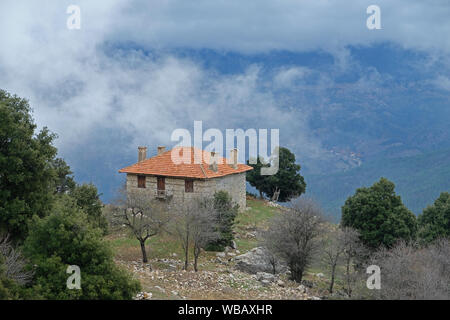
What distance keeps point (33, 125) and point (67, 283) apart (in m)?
10.7

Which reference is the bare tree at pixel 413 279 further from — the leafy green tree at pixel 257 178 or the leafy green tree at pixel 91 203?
the leafy green tree at pixel 257 178

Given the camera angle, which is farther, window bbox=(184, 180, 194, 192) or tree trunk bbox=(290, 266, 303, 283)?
window bbox=(184, 180, 194, 192)

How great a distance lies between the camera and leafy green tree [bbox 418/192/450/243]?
117ft

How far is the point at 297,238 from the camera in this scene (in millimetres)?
27000

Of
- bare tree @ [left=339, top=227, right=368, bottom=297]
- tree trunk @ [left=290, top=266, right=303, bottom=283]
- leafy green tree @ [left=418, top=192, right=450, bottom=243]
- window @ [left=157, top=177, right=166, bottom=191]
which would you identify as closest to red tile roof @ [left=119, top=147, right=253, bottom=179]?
window @ [left=157, top=177, right=166, bottom=191]

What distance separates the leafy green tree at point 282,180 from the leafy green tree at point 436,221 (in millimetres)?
25186

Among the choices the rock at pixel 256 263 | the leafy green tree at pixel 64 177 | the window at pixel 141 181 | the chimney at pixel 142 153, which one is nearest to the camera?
the rock at pixel 256 263

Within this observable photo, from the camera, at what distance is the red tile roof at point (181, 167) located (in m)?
40.7

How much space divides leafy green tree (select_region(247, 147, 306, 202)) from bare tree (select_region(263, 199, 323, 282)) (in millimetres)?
34221

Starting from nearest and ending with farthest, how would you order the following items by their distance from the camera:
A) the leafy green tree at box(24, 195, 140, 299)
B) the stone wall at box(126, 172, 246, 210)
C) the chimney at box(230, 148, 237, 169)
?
the leafy green tree at box(24, 195, 140, 299)
the stone wall at box(126, 172, 246, 210)
the chimney at box(230, 148, 237, 169)

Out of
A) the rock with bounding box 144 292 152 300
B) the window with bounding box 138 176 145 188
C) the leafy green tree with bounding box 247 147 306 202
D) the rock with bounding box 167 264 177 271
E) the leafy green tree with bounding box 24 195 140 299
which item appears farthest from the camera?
the leafy green tree with bounding box 247 147 306 202

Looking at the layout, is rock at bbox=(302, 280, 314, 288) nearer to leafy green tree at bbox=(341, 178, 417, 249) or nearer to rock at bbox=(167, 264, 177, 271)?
leafy green tree at bbox=(341, 178, 417, 249)

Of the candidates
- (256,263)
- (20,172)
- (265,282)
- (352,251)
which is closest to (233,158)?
(256,263)

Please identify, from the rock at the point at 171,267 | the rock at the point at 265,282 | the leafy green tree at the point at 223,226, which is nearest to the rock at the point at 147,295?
the rock at the point at 171,267
